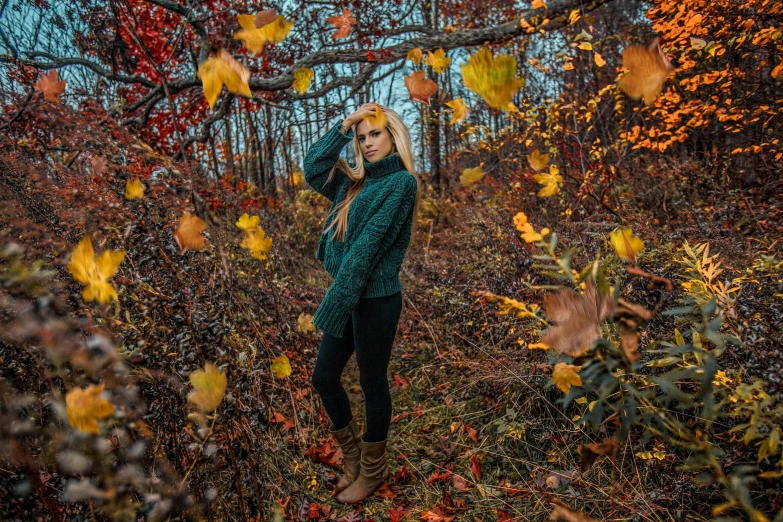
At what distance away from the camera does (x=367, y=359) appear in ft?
6.36

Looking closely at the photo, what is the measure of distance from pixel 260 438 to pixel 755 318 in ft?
5.51

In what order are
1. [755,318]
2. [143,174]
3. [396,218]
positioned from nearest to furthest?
1. [755,318]
2. [396,218]
3. [143,174]

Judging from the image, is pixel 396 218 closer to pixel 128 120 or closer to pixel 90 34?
pixel 128 120

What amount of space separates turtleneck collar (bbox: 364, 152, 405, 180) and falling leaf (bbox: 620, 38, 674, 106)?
1.12 meters

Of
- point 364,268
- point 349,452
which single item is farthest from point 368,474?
point 364,268

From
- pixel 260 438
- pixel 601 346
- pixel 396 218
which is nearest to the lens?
pixel 601 346

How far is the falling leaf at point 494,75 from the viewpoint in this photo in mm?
875

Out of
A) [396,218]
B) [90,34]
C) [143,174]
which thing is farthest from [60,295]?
[90,34]

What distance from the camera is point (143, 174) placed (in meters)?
2.04

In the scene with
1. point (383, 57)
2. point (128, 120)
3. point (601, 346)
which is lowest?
point (601, 346)

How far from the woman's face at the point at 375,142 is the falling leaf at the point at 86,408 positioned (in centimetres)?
144

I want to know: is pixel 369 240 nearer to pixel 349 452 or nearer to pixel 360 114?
pixel 360 114

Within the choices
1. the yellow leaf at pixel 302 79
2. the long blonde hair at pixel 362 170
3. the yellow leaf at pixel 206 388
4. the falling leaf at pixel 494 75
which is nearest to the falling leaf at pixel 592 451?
the falling leaf at pixel 494 75

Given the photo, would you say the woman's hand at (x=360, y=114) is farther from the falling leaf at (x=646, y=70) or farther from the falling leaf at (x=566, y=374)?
the falling leaf at (x=566, y=374)
